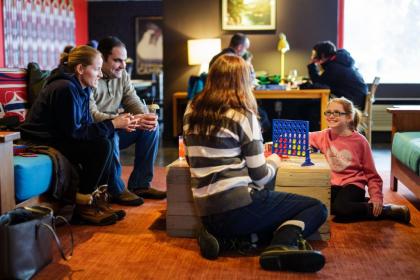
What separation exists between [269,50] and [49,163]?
4274 mm

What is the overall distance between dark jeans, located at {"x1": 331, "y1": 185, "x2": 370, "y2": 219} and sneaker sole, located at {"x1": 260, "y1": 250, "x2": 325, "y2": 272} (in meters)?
0.90

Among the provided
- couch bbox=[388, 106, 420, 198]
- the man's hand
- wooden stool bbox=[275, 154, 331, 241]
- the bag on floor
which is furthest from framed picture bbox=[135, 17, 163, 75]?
the bag on floor

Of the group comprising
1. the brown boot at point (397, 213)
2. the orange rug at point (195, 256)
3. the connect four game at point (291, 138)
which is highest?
the connect four game at point (291, 138)

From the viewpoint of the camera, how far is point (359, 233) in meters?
3.04

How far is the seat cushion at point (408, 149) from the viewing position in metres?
3.43

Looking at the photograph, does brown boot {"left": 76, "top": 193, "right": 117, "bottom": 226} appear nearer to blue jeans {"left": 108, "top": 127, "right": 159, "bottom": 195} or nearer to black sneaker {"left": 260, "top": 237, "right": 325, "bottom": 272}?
blue jeans {"left": 108, "top": 127, "right": 159, "bottom": 195}

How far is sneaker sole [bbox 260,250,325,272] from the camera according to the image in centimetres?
238

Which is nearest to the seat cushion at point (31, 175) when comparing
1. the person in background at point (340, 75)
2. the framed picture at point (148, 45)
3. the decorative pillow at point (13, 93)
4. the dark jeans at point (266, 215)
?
the decorative pillow at point (13, 93)

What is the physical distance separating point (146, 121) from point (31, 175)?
846 mm

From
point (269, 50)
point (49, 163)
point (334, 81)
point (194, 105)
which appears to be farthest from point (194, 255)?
point (269, 50)

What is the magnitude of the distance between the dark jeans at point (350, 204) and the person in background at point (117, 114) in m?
1.13

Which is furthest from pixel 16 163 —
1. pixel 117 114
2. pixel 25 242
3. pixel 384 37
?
pixel 384 37

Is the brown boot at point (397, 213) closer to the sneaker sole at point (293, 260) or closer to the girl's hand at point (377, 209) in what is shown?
the girl's hand at point (377, 209)

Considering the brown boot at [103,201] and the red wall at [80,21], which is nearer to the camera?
the brown boot at [103,201]
